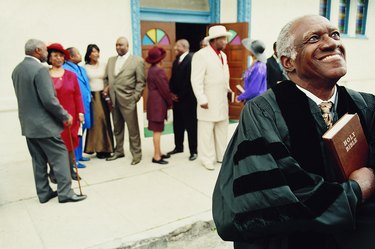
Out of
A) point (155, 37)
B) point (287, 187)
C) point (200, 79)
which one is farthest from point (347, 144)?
point (155, 37)

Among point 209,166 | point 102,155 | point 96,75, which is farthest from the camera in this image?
point 102,155

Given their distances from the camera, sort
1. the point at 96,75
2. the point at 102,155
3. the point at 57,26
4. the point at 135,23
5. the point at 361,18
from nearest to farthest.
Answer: the point at 96,75
the point at 57,26
the point at 102,155
the point at 135,23
the point at 361,18

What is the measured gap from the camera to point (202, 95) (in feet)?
15.7

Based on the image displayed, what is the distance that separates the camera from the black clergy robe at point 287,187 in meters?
1.23

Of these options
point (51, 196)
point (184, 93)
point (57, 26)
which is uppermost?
point (57, 26)

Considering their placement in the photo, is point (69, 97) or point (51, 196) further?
point (69, 97)

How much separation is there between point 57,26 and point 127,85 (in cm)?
166

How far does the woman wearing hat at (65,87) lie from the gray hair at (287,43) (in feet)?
11.3

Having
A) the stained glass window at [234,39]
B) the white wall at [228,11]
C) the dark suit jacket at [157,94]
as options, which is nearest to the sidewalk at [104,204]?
the dark suit jacket at [157,94]

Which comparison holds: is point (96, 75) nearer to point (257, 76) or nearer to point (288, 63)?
point (257, 76)

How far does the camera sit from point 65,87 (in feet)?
14.3

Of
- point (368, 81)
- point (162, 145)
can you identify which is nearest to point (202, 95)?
point (162, 145)

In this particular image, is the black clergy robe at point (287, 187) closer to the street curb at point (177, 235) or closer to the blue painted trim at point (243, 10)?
the street curb at point (177, 235)

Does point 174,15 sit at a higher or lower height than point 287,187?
higher
